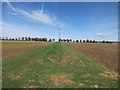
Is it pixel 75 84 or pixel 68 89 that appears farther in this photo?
pixel 75 84

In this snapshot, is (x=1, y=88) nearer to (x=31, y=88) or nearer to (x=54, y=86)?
(x=31, y=88)

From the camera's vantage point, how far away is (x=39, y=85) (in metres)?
4.27

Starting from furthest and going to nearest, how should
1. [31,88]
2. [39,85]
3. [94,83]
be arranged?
[94,83] < [39,85] < [31,88]

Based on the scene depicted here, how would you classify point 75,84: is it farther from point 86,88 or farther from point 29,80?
point 29,80

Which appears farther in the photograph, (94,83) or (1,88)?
(94,83)

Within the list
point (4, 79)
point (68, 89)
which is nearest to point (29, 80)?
point (4, 79)

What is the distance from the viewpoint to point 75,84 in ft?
14.7

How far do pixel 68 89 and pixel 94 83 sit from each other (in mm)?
1979

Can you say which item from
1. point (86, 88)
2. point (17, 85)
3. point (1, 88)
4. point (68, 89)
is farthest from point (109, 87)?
point (1, 88)

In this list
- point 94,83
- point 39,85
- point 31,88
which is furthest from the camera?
point 94,83

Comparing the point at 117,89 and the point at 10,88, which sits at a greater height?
the point at 10,88

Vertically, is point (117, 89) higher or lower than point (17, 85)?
lower

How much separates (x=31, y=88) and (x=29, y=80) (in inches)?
35.0

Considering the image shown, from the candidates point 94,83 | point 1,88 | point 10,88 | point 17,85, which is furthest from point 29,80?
point 94,83
